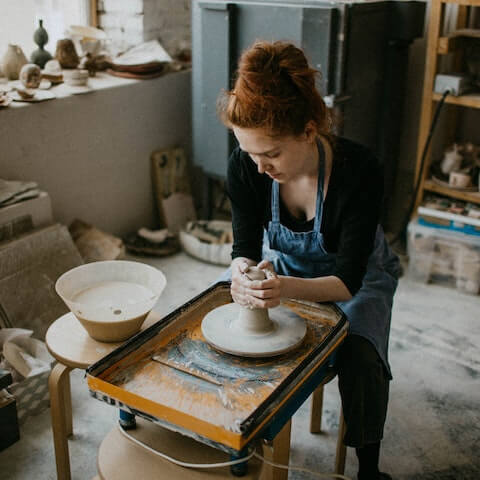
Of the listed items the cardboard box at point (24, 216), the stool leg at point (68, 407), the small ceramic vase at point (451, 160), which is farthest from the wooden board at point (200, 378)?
the small ceramic vase at point (451, 160)

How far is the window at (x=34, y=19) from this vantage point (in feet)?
10.7

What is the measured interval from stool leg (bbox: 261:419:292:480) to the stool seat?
27 mm

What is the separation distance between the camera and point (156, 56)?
11.6 feet

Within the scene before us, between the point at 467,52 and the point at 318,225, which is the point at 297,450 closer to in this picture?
the point at 318,225

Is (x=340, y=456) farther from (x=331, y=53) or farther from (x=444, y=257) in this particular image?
(x=331, y=53)

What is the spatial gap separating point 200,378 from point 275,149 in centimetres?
58

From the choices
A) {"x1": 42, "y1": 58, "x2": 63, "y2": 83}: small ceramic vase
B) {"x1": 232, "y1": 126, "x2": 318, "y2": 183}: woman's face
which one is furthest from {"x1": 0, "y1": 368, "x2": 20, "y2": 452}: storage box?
{"x1": 42, "y1": 58, "x2": 63, "y2": 83}: small ceramic vase

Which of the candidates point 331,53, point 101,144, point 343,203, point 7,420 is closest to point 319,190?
point 343,203

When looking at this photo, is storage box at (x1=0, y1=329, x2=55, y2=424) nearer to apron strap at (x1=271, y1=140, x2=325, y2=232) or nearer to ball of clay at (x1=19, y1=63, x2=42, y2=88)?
apron strap at (x1=271, y1=140, x2=325, y2=232)

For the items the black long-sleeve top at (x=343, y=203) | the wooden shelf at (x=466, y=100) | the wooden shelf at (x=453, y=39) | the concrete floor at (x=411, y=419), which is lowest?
the concrete floor at (x=411, y=419)

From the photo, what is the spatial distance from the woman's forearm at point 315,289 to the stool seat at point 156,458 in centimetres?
44

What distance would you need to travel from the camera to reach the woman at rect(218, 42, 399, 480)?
1.52 metres

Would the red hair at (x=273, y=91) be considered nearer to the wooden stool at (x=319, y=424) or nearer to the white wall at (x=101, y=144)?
the wooden stool at (x=319, y=424)

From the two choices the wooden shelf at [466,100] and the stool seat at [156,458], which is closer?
the stool seat at [156,458]
